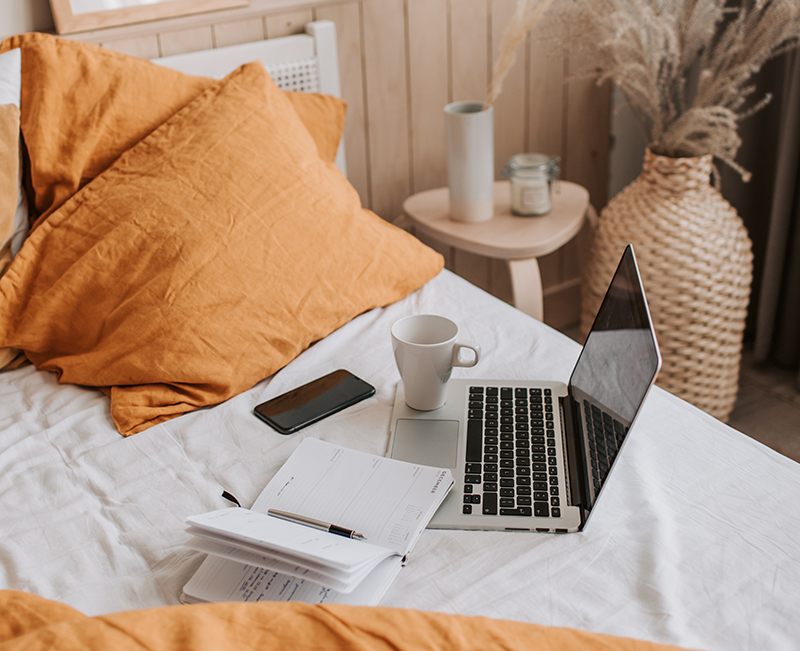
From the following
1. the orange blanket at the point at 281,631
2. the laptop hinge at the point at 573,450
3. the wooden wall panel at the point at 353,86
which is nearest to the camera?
the orange blanket at the point at 281,631

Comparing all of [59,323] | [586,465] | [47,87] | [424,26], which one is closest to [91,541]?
[59,323]

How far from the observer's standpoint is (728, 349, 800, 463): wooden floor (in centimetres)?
176

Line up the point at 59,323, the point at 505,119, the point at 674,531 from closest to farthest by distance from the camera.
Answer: the point at 674,531 → the point at 59,323 → the point at 505,119

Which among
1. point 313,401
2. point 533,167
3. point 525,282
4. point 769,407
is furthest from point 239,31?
point 769,407

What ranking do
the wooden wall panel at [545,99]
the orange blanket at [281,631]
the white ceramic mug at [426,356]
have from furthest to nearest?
the wooden wall panel at [545,99] → the white ceramic mug at [426,356] → the orange blanket at [281,631]

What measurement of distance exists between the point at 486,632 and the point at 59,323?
0.79 meters

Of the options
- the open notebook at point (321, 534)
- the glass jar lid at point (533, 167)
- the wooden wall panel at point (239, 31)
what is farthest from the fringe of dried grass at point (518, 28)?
the open notebook at point (321, 534)

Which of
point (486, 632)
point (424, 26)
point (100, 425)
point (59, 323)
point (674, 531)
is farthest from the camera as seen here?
point (424, 26)

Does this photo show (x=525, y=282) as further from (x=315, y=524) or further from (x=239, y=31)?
(x=315, y=524)

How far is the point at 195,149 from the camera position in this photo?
1.16m

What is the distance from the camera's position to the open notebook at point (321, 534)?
684 mm

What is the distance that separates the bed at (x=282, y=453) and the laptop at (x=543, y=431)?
3 cm

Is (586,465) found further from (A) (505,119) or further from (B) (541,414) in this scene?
(A) (505,119)

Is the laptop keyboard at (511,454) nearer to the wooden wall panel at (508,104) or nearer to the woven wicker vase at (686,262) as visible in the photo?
the woven wicker vase at (686,262)
